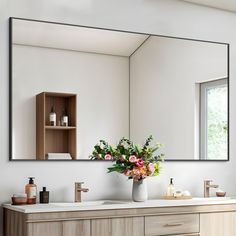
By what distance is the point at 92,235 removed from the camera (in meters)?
3.11

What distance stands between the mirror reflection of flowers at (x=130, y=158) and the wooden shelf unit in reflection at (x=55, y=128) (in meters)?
0.22

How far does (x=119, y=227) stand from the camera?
3.19m

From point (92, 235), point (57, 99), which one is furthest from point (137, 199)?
point (57, 99)

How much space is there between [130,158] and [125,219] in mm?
460

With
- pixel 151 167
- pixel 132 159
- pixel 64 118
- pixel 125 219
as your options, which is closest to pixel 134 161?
pixel 132 159

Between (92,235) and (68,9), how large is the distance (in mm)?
1567

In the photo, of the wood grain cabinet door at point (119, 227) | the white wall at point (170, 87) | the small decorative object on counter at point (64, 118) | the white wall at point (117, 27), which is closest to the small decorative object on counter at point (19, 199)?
the white wall at point (117, 27)

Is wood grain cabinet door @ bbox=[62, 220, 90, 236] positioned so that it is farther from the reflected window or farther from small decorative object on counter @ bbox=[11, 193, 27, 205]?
the reflected window

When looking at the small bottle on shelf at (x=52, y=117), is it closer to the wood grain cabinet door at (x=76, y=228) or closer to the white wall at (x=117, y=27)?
the white wall at (x=117, y=27)

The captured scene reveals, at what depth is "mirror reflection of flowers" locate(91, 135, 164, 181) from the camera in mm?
3512

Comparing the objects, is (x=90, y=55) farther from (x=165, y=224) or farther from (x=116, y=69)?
(x=165, y=224)

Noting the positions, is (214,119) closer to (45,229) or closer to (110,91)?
(110,91)

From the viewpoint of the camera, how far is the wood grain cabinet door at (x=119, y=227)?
3123 millimetres

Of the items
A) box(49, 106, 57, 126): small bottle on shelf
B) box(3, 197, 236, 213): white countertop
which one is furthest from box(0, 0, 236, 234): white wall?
box(49, 106, 57, 126): small bottle on shelf
